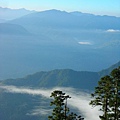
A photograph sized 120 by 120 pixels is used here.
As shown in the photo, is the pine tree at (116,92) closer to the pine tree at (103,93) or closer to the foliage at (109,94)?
the foliage at (109,94)

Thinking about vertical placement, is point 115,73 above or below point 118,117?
Result: above

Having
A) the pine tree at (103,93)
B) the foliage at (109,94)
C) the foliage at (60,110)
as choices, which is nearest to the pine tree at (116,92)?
the foliage at (109,94)

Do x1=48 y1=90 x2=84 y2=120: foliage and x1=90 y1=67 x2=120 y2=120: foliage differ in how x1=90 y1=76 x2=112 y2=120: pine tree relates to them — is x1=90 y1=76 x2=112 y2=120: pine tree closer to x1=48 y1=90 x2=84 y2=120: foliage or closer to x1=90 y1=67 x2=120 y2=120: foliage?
x1=90 y1=67 x2=120 y2=120: foliage

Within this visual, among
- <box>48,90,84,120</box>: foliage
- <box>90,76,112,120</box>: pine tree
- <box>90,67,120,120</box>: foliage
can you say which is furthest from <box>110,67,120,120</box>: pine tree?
<box>48,90,84,120</box>: foliage

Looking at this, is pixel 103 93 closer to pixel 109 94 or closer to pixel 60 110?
pixel 109 94

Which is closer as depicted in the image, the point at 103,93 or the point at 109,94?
the point at 109,94

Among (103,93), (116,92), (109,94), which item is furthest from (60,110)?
(116,92)

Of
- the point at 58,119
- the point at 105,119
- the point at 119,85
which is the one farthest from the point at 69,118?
the point at 119,85

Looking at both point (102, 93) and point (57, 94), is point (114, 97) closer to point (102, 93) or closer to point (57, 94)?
point (102, 93)
